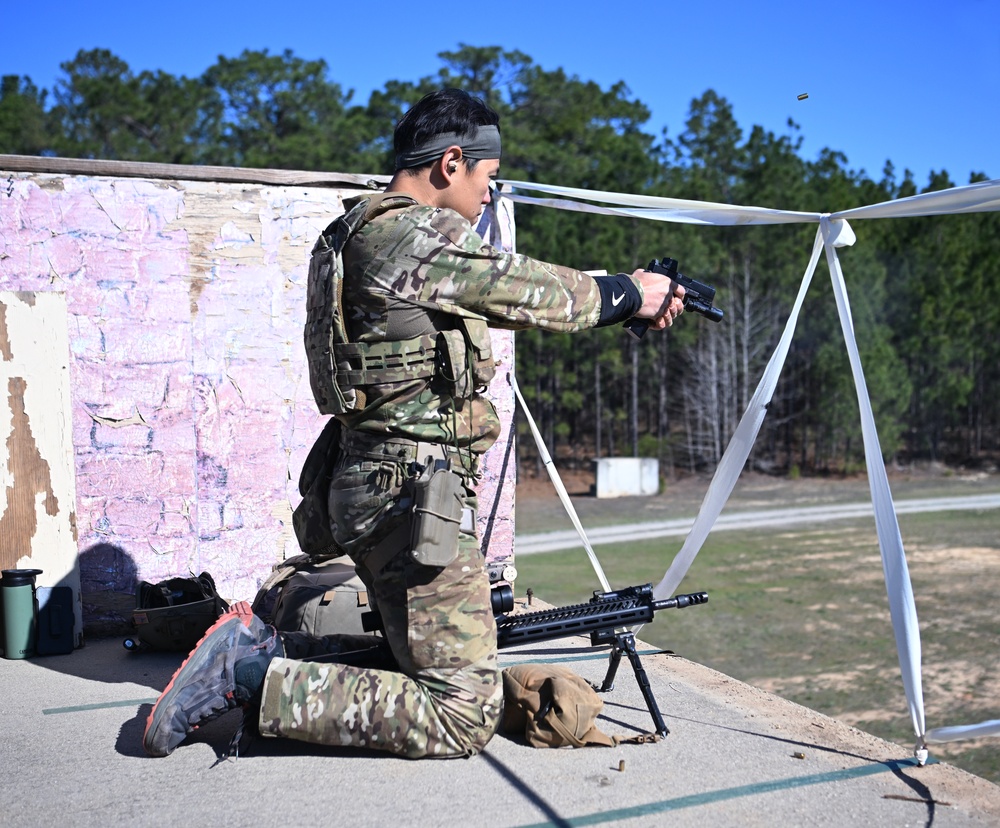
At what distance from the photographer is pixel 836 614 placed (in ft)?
33.7

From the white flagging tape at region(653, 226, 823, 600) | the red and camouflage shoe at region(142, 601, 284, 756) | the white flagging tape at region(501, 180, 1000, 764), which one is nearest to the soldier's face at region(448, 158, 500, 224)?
the white flagging tape at region(501, 180, 1000, 764)

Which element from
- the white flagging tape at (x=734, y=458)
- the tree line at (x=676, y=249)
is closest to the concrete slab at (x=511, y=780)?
the white flagging tape at (x=734, y=458)

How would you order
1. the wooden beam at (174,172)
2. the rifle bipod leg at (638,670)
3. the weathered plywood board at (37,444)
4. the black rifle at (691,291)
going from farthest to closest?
the wooden beam at (174,172) < the weathered plywood board at (37,444) < the black rifle at (691,291) < the rifle bipod leg at (638,670)

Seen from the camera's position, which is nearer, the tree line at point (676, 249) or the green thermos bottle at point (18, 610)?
the green thermos bottle at point (18, 610)

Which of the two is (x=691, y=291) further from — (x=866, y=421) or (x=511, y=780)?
(x=511, y=780)

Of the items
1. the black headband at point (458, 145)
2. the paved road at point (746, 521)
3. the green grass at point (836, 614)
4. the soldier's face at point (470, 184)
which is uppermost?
the black headband at point (458, 145)

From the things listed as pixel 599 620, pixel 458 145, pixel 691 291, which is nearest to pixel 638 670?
pixel 599 620

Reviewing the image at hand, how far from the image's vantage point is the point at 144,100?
24203 millimetres

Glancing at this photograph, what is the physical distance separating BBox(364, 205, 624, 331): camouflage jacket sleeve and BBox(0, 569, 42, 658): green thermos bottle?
244 centimetres

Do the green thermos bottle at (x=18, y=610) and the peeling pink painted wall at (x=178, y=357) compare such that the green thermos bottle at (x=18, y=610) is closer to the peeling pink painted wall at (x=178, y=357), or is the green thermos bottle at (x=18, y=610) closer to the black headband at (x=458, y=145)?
the peeling pink painted wall at (x=178, y=357)

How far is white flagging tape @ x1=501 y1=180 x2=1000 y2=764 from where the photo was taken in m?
2.97

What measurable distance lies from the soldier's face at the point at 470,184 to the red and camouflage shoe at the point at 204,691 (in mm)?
1570

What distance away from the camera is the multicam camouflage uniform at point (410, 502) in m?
2.83

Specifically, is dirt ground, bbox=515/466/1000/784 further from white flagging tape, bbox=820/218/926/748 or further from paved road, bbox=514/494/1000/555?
white flagging tape, bbox=820/218/926/748
